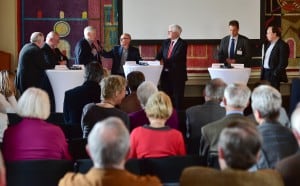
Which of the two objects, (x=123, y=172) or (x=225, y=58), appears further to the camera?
(x=225, y=58)

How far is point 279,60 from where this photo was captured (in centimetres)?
874

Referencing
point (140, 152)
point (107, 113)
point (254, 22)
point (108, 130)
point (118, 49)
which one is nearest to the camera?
point (108, 130)

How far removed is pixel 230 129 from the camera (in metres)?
2.59

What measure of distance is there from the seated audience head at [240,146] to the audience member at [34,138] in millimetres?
1488

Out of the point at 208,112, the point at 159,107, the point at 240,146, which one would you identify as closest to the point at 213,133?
the point at 159,107

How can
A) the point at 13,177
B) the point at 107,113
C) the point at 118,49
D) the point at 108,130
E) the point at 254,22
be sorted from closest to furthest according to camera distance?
1. the point at 108,130
2. the point at 13,177
3. the point at 107,113
4. the point at 118,49
5. the point at 254,22

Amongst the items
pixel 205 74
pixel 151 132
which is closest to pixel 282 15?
pixel 205 74

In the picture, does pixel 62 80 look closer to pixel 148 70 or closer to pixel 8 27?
pixel 148 70

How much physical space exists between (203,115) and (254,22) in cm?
587

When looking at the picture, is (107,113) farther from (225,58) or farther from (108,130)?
(225,58)

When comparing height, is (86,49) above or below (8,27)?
below

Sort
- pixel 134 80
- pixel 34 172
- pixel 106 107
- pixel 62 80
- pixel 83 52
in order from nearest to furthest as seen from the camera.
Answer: pixel 34 172
pixel 106 107
pixel 134 80
pixel 62 80
pixel 83 52

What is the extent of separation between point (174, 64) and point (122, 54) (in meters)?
0.84

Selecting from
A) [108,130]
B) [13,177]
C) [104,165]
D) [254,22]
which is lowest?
[13,177]
